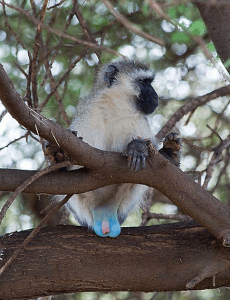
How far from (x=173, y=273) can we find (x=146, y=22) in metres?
2.59

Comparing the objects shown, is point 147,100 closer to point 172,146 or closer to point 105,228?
point 172,146

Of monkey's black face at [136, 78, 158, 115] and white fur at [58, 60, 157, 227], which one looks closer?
white fur at [58, 60, 157, 227]

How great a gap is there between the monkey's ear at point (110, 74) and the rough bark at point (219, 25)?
727 mm

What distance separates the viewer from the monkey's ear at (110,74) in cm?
313

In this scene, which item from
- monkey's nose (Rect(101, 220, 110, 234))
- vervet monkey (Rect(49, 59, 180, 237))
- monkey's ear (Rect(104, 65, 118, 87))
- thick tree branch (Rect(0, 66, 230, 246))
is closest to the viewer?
thick tree branch (Rect(0, 66, 230, 246))

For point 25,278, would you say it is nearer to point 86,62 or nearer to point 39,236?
point 39,236

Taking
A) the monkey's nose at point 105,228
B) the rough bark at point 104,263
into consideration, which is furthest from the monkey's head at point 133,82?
the rough bark at point 104,263

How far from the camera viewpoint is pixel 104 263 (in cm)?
251

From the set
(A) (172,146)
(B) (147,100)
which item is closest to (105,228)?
(A) (172,146)

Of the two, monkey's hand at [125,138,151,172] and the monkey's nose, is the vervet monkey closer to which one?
the monkey's nose

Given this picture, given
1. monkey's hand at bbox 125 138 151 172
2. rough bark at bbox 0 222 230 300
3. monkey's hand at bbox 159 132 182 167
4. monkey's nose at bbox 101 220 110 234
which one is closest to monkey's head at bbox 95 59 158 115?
monkey's hand at bbox 159 132 182 167

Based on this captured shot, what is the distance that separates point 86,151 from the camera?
2217 millimetres

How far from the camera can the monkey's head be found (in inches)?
118

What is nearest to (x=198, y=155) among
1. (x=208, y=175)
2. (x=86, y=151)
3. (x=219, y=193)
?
(x=219, y=193)
